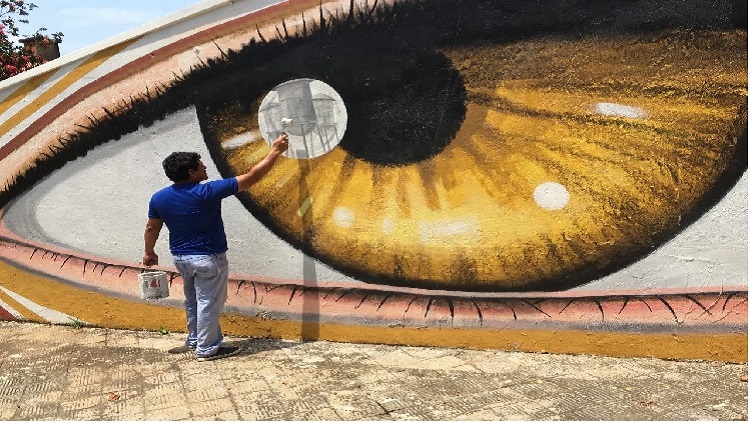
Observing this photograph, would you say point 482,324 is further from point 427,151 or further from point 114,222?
point 114,222

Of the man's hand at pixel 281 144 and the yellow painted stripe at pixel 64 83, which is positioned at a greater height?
the yellow painted stripe at pixel 64 83

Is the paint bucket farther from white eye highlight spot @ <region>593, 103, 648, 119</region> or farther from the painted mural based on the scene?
white eye highlight spot @ <region>593, 103, 648, 119</region>

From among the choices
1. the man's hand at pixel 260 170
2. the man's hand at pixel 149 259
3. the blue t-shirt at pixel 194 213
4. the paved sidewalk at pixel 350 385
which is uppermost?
the man's hand at pixel 260 170

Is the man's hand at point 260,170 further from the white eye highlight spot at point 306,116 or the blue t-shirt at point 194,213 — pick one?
the white eye highlight spot at point 306,116

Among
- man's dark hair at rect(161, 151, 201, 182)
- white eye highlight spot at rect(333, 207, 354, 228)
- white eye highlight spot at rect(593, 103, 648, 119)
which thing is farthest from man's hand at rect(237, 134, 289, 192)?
white eye highlight spot at rect(593, 103, 648, 119)

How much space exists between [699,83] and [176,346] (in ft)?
12.5

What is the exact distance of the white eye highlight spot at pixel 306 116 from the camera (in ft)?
12.8

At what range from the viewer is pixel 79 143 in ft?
14.0

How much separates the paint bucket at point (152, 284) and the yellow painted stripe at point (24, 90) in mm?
1594

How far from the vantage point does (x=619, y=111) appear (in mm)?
3600

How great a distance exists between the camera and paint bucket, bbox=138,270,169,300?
4062 mm

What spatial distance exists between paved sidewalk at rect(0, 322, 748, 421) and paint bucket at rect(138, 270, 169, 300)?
361 mm

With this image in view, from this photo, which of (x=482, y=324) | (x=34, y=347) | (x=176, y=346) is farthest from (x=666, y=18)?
(x=34, y=347)

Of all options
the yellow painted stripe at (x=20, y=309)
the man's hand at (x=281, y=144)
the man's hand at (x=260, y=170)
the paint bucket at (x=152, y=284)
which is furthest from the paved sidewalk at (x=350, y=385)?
the man's hand at (x=281, y=144)
